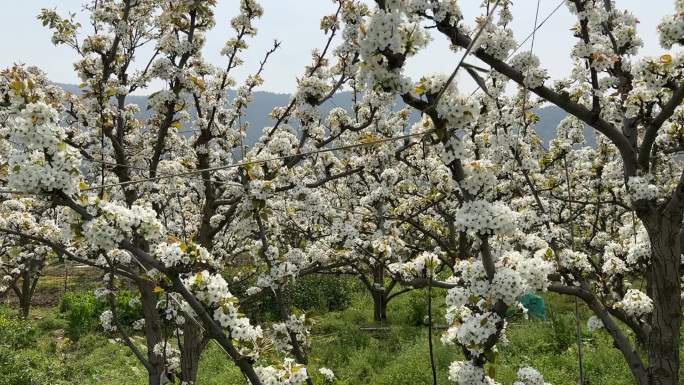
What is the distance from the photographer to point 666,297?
4.00 meters

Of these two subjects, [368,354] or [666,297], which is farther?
[368,354]

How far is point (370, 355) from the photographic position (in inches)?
432

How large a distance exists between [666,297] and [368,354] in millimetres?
7844

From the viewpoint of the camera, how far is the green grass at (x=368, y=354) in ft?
31.1

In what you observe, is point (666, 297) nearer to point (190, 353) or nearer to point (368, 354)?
point (190, 353)

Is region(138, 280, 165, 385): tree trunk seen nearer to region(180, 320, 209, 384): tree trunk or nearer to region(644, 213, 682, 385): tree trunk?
region(180, 320, 209, 384): tree trunk

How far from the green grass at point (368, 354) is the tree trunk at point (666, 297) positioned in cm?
420

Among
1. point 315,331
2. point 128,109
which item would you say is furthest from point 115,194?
point 315,331

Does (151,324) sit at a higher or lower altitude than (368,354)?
higher

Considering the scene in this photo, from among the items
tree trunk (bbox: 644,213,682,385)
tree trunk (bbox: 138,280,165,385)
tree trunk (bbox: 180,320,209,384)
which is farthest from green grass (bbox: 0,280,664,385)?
tree trunk (bbox: 644,213,682,385)

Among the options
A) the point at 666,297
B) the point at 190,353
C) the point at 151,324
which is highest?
the point at 666,297

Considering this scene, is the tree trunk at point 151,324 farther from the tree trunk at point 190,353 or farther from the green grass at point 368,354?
the green grass at point 368,354

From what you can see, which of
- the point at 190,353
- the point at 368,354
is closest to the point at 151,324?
the point at 190,353

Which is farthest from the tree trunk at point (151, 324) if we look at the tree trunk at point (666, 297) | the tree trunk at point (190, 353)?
the tree trunk at point (666, 297)
